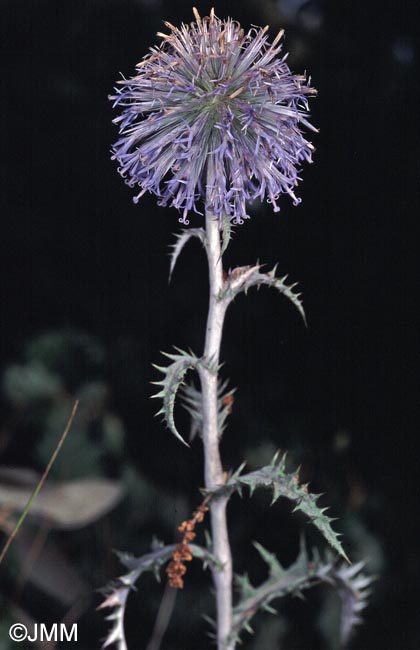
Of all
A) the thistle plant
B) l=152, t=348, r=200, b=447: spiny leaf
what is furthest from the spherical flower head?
l=152, t=348, r=200, b=447: spiny leaf

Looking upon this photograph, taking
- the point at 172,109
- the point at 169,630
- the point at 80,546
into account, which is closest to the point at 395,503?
the point at 169,630

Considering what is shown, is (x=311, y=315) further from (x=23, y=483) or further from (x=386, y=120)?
(x=23, y=483)

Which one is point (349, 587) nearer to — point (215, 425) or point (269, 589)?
point (269, 589)

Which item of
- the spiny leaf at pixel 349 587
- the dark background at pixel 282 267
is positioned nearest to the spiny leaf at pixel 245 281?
the spiny leaf at pixel 349 587

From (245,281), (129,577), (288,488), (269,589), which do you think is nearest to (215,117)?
(245,281)

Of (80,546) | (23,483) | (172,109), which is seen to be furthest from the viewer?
(80,546)

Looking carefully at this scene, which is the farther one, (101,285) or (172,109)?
(101,285)

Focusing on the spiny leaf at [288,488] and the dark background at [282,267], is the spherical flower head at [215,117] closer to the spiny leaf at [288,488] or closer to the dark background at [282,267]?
the spiny leaf at [288,488]
